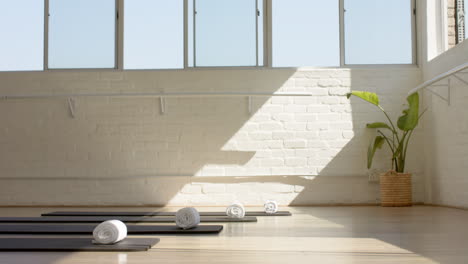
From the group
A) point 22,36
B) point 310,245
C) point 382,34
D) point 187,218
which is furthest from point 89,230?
point 382,34

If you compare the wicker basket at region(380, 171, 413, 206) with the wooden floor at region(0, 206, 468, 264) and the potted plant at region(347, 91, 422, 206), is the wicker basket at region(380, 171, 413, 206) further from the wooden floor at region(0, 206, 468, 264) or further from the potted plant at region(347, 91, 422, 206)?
the wooden floor at region(0, 206, 468, 264)

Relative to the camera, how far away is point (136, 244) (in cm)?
276

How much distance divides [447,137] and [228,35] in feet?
8.35

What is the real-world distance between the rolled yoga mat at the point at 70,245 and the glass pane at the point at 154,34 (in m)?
3.81

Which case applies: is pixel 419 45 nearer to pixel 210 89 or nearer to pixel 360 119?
pixel 360 119

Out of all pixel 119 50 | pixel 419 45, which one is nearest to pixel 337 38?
pixel 419 45

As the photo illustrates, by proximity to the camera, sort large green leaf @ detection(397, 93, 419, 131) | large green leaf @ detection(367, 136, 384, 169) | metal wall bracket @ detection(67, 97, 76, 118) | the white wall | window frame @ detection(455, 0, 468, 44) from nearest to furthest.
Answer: the white wall
window frame @ detection(455, 0, 468, 44)
large green leaf @ detection(397, 93, 419, 131)
large green leaf @ detection(367, 136, 384, 169)
metal wall bracket @ detection(67, 97, 76, 118)

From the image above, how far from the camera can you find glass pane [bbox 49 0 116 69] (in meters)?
6.61

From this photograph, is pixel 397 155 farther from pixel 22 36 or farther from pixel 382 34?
pixel 22 36

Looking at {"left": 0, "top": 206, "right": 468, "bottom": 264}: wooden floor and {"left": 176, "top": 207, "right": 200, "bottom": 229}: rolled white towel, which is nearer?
{"left": 0, "top": 206, "right": 468, "bottom": 264}: wooden floor

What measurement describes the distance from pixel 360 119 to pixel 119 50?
277 centimetres

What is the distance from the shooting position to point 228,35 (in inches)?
256

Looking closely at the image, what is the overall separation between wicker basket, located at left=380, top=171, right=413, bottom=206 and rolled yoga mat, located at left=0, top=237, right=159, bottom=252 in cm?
349

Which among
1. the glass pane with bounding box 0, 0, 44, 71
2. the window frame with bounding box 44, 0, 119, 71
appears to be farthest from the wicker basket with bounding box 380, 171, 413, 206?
the glass pane with bounding box 0, 0, 44, 71
